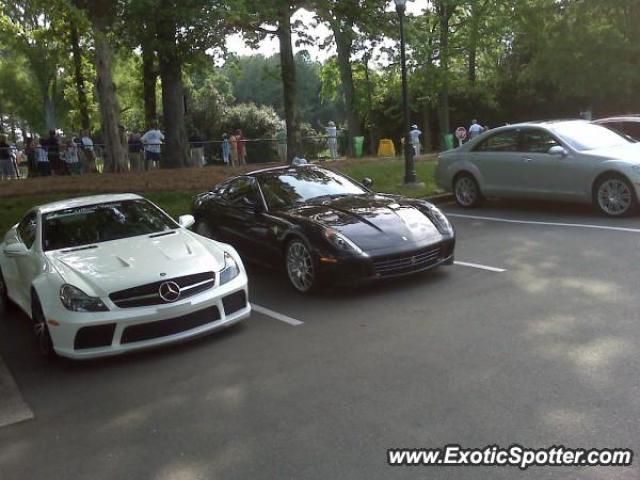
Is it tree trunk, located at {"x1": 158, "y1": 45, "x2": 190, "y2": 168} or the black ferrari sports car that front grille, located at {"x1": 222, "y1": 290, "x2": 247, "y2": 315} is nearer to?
the black ferrari sports car

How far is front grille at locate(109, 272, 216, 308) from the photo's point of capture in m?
5.46

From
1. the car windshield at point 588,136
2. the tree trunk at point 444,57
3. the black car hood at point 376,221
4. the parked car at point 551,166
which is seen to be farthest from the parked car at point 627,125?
the tree trunk at point 444,57

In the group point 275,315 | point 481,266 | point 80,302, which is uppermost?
point 80,302

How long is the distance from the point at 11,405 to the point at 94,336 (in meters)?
0.81

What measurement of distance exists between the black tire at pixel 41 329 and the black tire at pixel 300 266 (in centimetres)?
269

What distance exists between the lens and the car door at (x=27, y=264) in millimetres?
6277

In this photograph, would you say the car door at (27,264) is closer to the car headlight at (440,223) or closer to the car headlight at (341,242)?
the car headlight at (341,242)

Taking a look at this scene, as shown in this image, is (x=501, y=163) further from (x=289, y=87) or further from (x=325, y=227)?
(x=289, y=87)

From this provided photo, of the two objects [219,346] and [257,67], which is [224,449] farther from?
[257,67]

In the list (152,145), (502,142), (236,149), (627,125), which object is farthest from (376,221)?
(236,149)

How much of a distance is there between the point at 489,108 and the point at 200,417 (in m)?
35.1

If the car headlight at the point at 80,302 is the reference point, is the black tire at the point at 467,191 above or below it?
above

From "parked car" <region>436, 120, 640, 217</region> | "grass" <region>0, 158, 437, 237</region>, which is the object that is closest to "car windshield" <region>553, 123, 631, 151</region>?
"parked car" <region>436, 120, 640, 217</region>

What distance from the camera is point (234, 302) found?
6004mm
